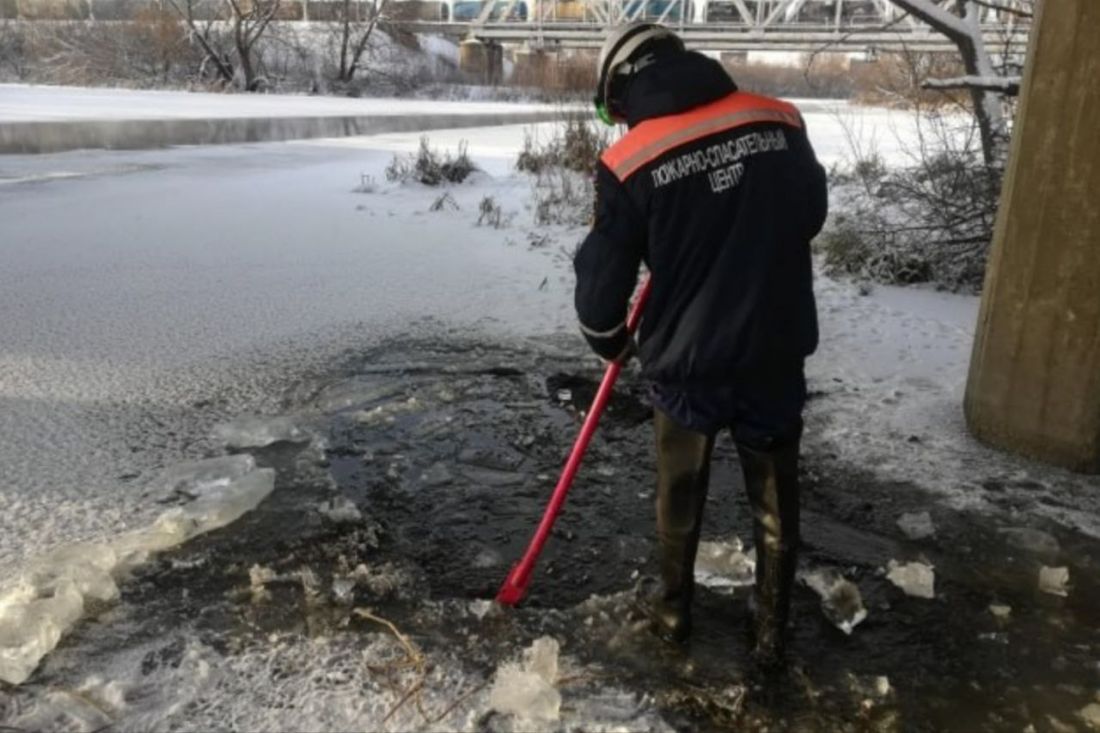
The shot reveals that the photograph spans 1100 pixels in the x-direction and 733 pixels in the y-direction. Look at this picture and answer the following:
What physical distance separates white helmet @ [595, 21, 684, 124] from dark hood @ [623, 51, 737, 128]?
0.08m

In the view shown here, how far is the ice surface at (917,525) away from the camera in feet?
10.3

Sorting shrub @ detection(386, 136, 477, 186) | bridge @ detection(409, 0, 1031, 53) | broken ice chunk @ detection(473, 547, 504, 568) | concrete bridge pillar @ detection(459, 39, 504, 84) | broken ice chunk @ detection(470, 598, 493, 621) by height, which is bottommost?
broken ice chunk @ detection(473, 547, 504, 568)

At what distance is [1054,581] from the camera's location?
9.25 ft

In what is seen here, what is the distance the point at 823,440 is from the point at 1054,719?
176 centimetres

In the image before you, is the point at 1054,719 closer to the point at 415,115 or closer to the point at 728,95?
the point at 728,95

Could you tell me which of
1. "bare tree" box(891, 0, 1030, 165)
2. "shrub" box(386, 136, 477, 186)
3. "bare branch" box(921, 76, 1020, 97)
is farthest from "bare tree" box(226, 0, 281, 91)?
"bare branch" box(921, 76, 1020, 97)

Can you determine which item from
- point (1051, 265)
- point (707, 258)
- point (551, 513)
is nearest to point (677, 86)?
point (707, 258)

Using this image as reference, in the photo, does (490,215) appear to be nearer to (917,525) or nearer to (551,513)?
(917,525)

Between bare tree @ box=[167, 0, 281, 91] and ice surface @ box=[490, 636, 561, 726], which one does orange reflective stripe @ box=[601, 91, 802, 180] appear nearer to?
ice surface @ box=[490, 636, 561, 726]

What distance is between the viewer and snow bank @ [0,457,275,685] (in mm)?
2334

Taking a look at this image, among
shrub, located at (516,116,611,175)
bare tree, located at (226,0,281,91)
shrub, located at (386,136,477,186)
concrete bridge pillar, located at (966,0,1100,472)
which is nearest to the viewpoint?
concrete bridge pillar, located at (966,0,1100,472)

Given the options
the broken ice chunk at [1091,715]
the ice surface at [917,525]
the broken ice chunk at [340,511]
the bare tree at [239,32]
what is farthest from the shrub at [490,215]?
the bare tree at [239,32]

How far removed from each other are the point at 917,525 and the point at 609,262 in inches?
69.0

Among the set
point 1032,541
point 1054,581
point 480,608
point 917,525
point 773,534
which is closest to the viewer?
point 773,534
